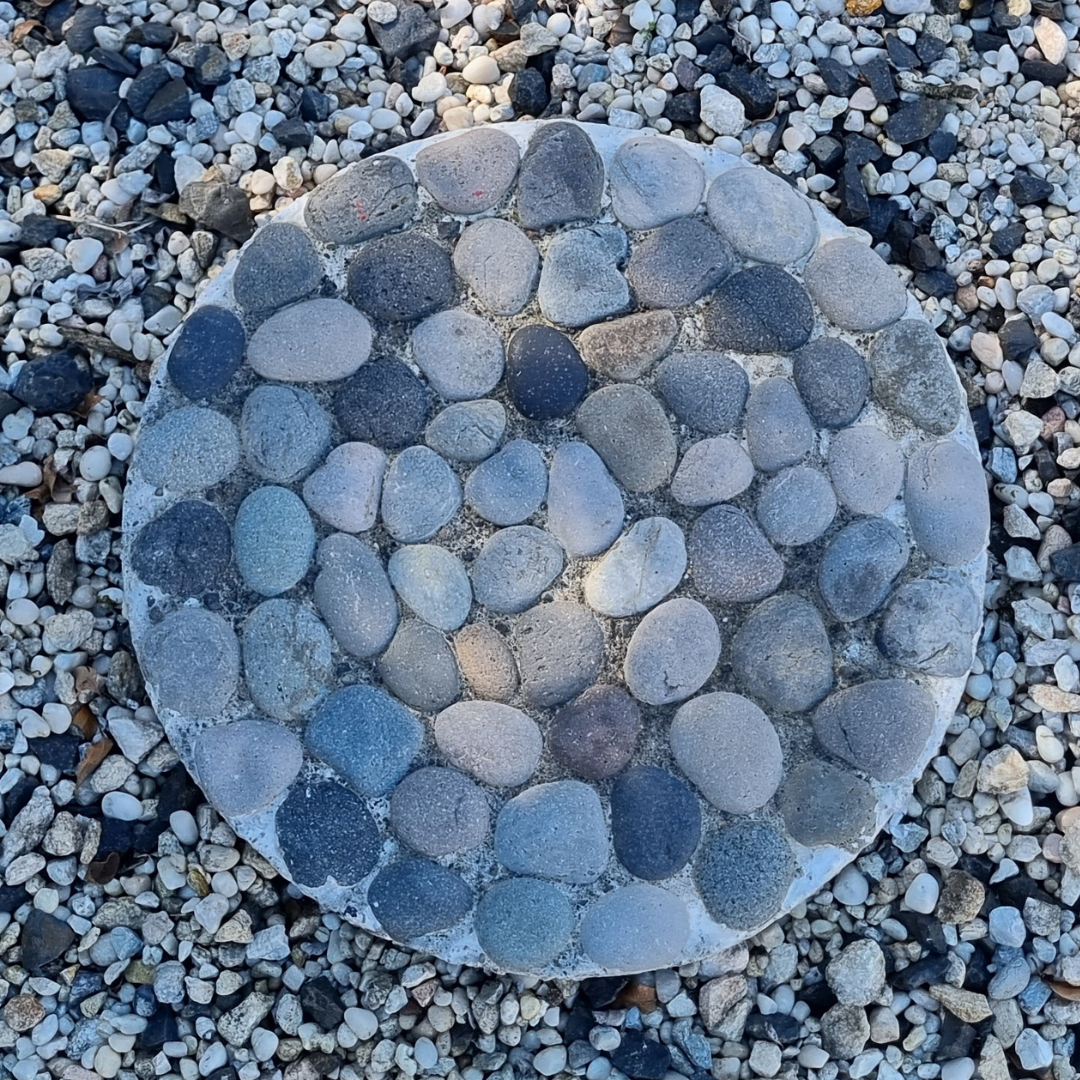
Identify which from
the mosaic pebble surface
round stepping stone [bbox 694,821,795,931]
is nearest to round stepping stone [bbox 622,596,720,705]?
the mosaic pebble surface

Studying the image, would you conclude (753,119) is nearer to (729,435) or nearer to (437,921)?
(729,435)

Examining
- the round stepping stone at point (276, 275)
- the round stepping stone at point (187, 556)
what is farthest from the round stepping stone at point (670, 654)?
the round stepping stone at point (276, 275)

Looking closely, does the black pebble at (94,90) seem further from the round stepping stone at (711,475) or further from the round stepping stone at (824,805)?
the round stepping stone at (824,805)

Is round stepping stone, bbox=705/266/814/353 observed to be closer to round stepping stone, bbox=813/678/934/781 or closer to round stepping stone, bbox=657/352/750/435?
round stepping stone, bbox=657/352/750/435

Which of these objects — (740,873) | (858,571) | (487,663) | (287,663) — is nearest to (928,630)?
(858,571)

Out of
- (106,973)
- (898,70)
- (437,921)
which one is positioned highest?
(898,70)

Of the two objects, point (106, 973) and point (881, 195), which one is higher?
point (881, 195)

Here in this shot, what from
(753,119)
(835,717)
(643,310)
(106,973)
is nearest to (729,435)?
(643,310)
